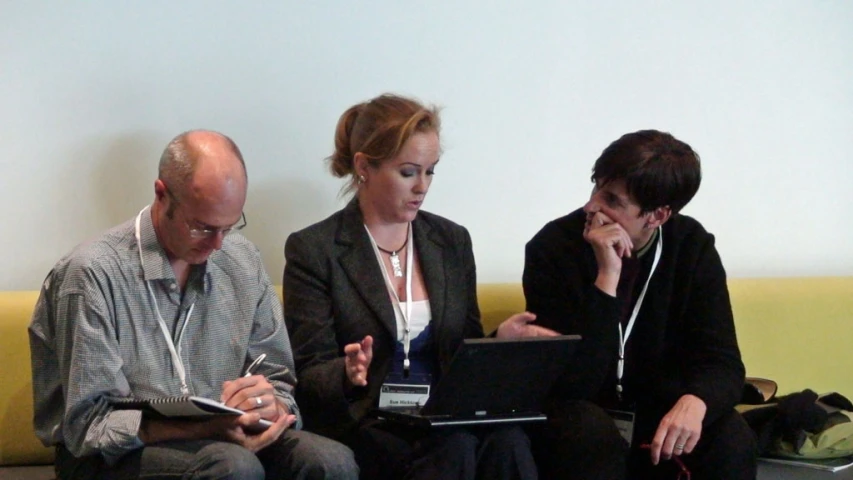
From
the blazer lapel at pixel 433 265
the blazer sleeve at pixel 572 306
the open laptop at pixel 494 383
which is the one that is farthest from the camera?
the blazer lapel at pixel 433 265

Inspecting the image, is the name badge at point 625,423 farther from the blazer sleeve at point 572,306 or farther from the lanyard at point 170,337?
the lanyard at point 170,337

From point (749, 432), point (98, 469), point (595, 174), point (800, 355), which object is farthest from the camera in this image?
point (800, 355)

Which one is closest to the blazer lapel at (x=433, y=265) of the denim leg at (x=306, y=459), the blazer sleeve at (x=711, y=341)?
the denim leg at (x=306, y=459)

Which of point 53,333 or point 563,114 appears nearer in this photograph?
point 53,333

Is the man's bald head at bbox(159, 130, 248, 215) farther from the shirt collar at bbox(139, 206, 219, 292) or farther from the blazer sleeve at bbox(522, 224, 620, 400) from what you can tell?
the blazer sleeve at bbox(522, 224, 620, 400)

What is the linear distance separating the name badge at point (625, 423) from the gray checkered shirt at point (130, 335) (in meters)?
0.87

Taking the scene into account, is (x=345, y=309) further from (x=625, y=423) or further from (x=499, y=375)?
(x=625, y=423)

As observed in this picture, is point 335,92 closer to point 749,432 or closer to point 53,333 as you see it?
point 53,333

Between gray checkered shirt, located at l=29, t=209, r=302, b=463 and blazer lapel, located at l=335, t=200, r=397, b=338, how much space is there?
29 centimetres

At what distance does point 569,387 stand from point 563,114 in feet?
3.53

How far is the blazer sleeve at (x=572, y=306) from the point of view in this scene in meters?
2.65

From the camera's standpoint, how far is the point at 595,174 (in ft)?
9.11

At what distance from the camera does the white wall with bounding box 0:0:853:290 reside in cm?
291

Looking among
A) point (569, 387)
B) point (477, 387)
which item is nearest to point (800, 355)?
point (569, 387)
